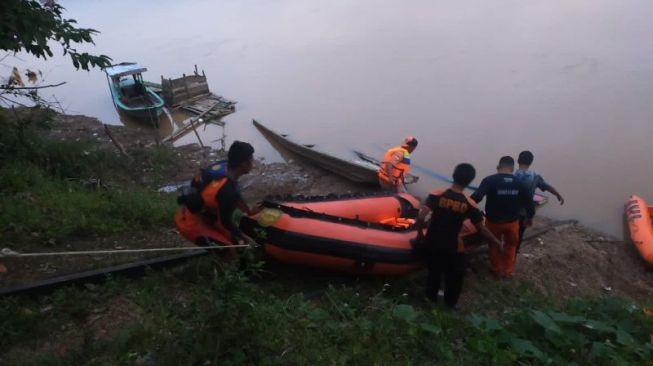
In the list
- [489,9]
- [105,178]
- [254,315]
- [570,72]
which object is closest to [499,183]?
[254,315]

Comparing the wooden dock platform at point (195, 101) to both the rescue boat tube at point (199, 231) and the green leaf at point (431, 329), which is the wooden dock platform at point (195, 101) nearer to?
the rescue boat tube at point (199, 231)

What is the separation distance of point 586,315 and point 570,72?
11.4 meters

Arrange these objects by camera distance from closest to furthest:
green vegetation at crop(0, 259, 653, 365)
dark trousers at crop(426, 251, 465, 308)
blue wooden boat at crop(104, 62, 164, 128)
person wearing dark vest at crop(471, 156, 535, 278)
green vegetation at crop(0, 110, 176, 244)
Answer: green vegetation at crop(0, 259, 653, 365) → dark trousers at crop(426, 251, 465, 308) → person wearing dark vest at crop(471, 156, 535, 278) → green vegetation at crop(0, 110, 176, 244) → blue wooden boat at crop(104, 62, 164, 128)

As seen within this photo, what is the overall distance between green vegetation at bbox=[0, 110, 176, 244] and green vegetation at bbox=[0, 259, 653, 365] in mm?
1282

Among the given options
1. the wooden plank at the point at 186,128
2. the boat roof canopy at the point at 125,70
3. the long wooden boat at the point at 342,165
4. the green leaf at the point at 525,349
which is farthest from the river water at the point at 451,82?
the green leaf at the point at 525,349

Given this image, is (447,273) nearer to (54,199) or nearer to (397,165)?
(397,165)

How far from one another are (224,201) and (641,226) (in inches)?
225

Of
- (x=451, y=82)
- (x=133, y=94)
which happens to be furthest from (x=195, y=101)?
(x=451, y=82)

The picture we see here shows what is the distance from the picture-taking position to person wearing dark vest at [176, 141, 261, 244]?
390 cm

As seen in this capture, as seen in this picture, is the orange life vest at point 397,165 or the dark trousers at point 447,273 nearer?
the dark trousers at point 447,273

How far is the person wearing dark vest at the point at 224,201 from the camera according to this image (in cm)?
390

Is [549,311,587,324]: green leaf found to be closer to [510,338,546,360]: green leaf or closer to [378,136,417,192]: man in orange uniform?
[510,338,546,360]: green leaf

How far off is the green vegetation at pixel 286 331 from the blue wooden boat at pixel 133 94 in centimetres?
1003

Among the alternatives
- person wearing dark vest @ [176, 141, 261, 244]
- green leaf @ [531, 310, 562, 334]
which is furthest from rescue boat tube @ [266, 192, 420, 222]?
green leaf @ [531, 310, 562, 334]
